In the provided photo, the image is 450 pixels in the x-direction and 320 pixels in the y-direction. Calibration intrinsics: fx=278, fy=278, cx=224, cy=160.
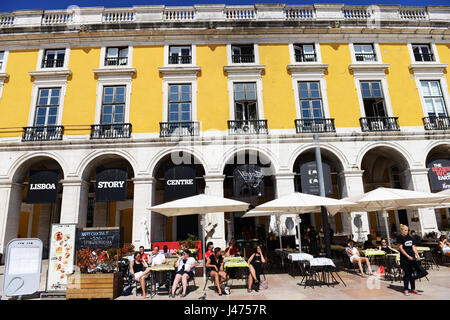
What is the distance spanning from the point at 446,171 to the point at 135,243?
18461mm

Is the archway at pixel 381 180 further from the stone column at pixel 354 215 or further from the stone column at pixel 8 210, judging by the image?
the stone column at pixel 8 210

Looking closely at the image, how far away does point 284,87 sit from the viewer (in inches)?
688

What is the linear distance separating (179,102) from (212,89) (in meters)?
2.20

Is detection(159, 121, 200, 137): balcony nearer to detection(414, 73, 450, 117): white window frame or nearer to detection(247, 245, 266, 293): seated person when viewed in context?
detection(247, 245, 266, 293): seated person

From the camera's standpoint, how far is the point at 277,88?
17.4 meters

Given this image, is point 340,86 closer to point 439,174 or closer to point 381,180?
point 381,180

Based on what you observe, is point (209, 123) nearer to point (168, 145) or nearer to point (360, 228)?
point (168, 145)

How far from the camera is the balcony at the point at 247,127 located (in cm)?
1661

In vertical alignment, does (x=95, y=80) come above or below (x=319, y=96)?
above

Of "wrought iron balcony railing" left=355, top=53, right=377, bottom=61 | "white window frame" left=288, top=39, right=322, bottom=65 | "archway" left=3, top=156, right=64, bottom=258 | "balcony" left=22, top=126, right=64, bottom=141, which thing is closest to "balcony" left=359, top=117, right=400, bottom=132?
"wrought iron balcony railing" left=355, top=53, right=377, bottom=61

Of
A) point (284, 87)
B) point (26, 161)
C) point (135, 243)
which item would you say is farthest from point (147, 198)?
point (284, 87)

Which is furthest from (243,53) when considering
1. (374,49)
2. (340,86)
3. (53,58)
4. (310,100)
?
(53,58)

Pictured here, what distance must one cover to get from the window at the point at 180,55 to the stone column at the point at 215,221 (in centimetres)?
778

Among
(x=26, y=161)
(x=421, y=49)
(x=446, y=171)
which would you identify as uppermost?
(x=421, y=49)
